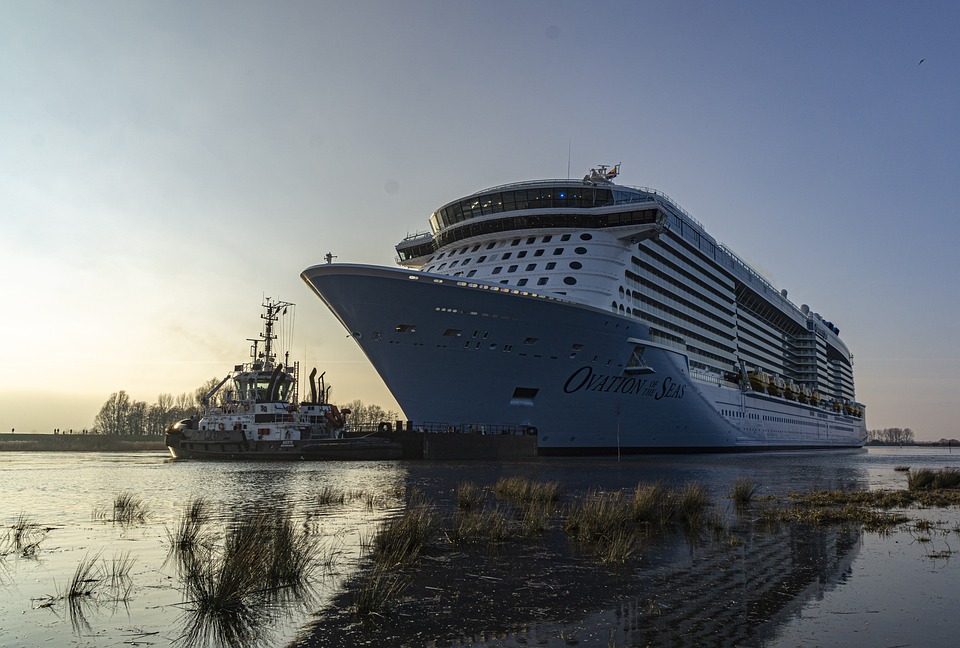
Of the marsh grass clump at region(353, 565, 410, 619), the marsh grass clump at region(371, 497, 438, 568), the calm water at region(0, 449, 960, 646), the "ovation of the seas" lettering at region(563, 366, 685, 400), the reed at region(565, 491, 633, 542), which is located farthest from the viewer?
the "ovation of the seas" lettering at region(563, 366, 685, 400)

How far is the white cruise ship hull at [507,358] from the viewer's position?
109 ft

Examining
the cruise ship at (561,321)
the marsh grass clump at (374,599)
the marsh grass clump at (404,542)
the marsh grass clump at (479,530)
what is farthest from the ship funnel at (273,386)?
the marsh grass clump at (374,599)

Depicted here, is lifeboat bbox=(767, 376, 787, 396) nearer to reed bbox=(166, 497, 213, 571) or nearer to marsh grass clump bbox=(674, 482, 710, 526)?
marsh grass clump bbox=(674, 482, 710, 526)

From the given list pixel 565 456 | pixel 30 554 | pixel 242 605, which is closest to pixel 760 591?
pixel 242 605

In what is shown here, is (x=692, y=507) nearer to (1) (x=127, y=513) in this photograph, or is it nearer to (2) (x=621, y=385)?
(1) (x=127, y=513)

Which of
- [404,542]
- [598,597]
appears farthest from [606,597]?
[404,542]

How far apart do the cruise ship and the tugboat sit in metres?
13.7

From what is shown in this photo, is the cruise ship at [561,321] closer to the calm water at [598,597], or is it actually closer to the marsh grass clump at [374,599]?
the calm water at [598,597]

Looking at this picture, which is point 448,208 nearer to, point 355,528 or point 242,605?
point 355,528

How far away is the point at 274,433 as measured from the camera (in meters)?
51.2

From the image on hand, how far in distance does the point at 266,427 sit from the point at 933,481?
43.7 m

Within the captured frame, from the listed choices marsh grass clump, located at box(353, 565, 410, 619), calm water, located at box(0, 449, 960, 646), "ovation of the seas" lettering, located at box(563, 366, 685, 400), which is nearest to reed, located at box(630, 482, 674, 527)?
calm water, located at box(0, 449, 960, 646)

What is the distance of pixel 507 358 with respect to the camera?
35.0m

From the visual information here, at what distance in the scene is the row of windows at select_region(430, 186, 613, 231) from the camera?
44.9 metres
